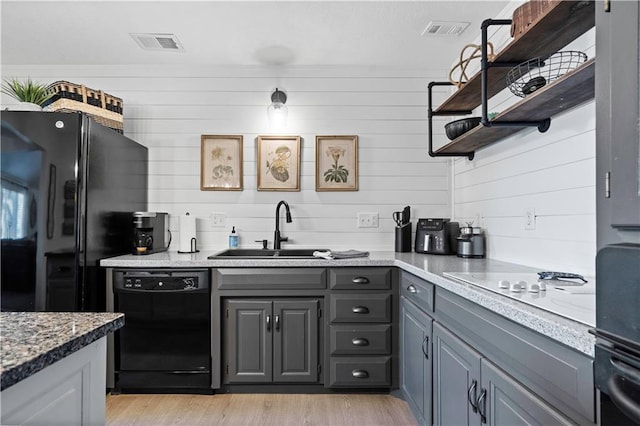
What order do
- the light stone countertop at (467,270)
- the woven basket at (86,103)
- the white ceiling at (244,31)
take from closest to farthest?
the light stone countertop at (467,270)
the white ceiling at (244,31)
the woven basket at (86,103)

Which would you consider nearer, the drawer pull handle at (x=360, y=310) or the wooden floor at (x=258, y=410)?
the wooden floor at (x=258, y=410)

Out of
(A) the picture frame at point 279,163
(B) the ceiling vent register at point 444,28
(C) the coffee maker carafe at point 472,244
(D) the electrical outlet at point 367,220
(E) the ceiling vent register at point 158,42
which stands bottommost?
(C) the coffee maker carafe at point 472,244

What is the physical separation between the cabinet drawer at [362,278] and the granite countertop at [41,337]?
164 centimetres

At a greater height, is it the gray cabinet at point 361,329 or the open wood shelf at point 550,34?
the open wood shelf at point 550,34

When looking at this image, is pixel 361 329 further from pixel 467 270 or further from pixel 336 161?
pixel 336 161

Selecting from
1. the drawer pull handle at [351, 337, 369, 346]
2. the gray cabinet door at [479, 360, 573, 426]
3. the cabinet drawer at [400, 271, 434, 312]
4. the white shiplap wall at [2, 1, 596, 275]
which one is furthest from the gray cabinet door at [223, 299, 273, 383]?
the gray cabinet door at [479, 360, 573, 426]

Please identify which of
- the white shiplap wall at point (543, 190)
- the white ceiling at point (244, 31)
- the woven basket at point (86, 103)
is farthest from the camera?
the woven basket at point (86, 103)

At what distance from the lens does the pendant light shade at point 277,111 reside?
2979mm

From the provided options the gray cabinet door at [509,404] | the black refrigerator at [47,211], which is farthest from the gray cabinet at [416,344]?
the black refrigerator at [47,211]

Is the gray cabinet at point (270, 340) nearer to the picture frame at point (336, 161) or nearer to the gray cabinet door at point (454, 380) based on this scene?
the gray cabinet door at point (454, 380)

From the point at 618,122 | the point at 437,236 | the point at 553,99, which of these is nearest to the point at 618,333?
the point at 618,122

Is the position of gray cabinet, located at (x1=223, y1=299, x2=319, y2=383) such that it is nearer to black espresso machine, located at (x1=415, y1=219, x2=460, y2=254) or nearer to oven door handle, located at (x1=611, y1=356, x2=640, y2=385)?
black espresso machine, located at (x1=415, y1=219, x2=460, y2=254)

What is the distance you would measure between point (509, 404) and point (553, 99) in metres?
1.20

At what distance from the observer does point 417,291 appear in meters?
2.01
